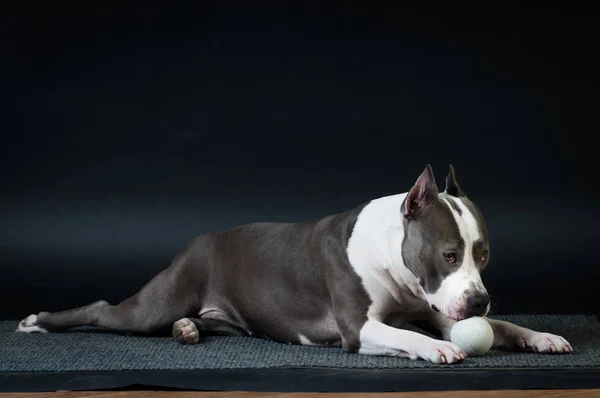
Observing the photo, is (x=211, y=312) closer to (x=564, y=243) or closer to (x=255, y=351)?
(x=255, y=351)

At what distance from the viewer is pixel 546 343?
580cm

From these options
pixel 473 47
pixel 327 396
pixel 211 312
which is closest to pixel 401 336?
pixel 327 396

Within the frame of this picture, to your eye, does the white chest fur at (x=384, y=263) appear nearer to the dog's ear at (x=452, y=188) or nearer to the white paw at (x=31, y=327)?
the dog's ear at (x=452, y=188)

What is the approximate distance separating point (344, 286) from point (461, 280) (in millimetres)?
687

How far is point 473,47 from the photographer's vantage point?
28.6 feet

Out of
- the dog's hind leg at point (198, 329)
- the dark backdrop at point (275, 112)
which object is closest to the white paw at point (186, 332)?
the dog's hind leg at point (198, 329)

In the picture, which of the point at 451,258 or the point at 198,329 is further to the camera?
the point at 198,329

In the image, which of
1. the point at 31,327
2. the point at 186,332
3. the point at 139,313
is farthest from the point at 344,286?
the point at 31,327

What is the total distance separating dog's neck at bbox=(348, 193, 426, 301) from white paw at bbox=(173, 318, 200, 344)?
3.11 ft

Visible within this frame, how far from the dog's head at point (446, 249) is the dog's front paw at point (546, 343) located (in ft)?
1.47

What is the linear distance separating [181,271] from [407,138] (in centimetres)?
251

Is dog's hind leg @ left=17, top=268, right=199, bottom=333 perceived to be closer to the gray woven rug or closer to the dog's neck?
the gray woven rug

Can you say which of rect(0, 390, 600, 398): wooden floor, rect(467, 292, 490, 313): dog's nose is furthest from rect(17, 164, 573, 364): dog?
rect(0, 390, 600, 398): wooden floor

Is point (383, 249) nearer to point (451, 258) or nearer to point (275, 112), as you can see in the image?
point (451, 258)
